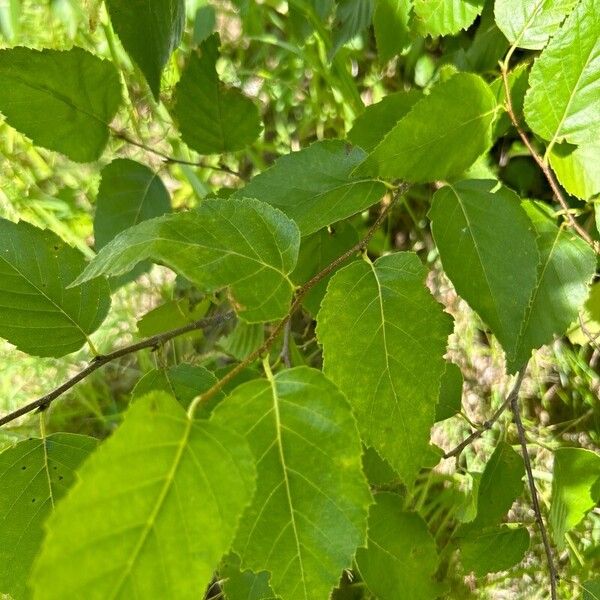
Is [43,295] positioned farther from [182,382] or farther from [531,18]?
[531,18]

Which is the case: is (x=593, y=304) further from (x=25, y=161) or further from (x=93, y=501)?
(x=25, y=161)

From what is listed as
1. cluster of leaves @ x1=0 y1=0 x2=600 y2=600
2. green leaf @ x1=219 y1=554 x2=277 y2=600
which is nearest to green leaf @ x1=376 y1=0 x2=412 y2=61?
cluster of leaves @ x1=0 y1=0 x2=600 y2=600

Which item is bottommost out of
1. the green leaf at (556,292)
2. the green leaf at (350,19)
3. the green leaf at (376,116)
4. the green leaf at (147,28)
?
the green leaf at (556,292)

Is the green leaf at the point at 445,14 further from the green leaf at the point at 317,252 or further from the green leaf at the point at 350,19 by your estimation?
the green leaf at the point at 317,252

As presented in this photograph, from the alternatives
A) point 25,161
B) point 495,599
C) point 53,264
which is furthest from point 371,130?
point 25,161

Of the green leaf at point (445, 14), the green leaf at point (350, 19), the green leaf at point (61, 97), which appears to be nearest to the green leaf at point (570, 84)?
the green leaf at point (445, 14)

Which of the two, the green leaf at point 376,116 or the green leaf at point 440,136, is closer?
the green leaf at point 440,136

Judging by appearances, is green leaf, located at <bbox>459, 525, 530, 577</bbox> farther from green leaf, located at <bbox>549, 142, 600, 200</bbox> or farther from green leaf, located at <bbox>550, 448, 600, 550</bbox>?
green leaf, located at <bbox>549, 142, 600, 200</bbox>
